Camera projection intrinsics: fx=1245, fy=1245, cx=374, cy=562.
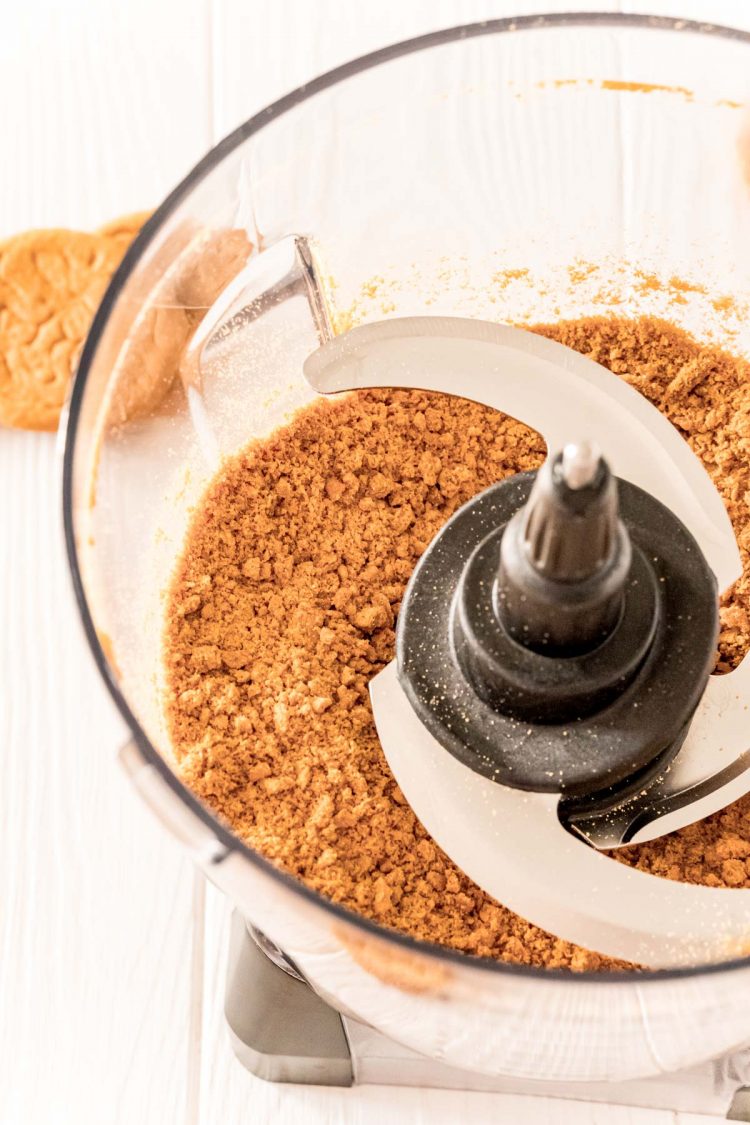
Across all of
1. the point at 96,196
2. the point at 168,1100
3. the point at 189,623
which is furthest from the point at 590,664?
the point at 96,196

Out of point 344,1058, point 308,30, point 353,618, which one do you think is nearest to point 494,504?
point 353,618

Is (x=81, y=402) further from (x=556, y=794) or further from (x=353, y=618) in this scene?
(x=556, y=794)

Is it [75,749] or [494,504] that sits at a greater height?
[494,504]

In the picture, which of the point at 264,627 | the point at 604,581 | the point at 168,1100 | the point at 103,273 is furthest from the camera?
the point at 103,273

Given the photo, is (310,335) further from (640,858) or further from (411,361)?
(640,858)

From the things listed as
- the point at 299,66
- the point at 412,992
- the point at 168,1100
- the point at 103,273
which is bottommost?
the point at 168,1100

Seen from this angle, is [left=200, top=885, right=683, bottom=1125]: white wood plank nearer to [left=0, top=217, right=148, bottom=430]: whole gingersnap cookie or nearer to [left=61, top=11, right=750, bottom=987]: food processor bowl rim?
[left=61, top=11, right=750, bottom=987]: food processor bowl rim
